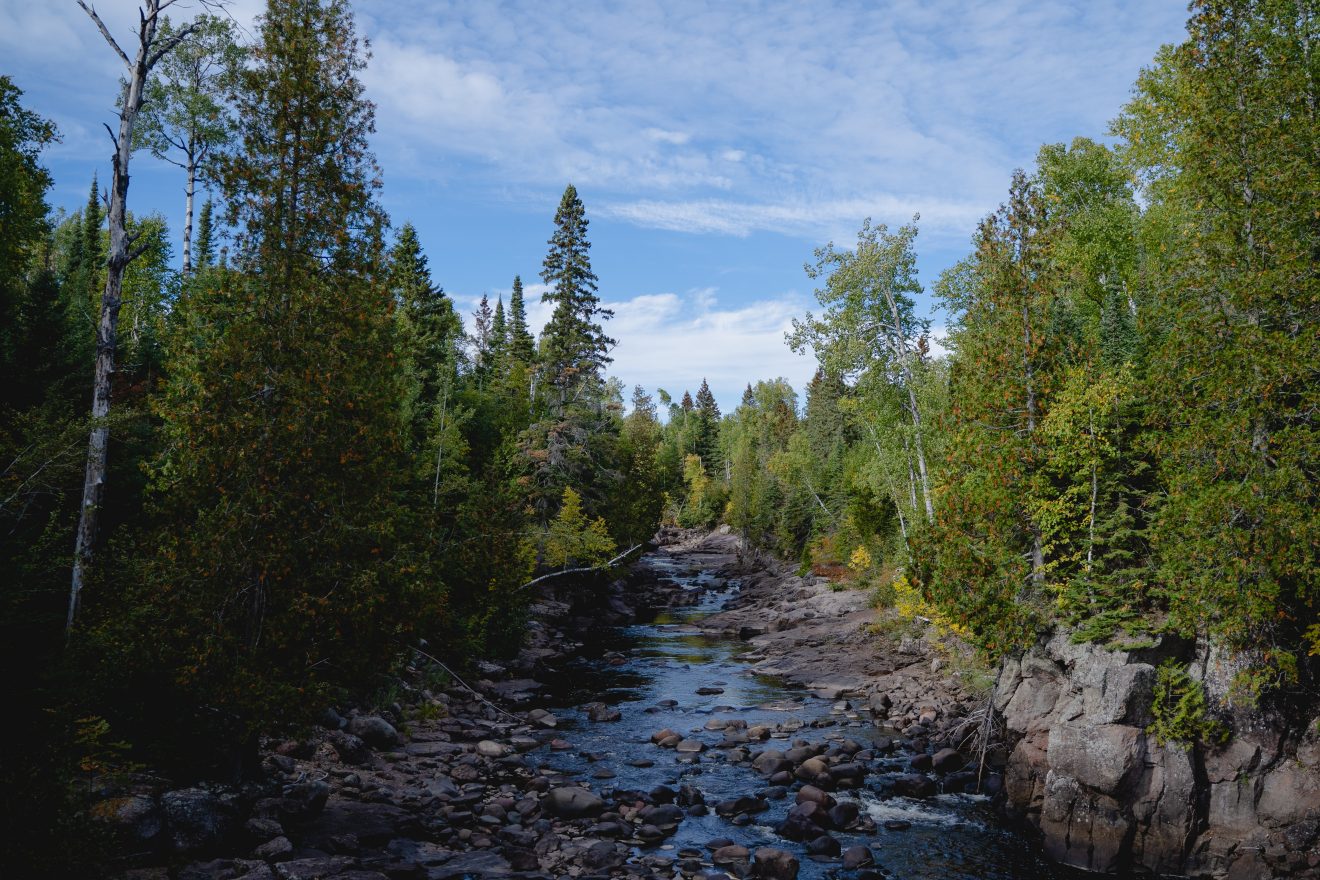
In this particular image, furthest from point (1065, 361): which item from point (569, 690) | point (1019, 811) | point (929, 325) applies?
point (569, 690)

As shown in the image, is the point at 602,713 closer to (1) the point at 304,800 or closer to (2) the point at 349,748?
(2) the point at 349,748

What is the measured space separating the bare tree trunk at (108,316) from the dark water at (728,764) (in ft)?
37.3

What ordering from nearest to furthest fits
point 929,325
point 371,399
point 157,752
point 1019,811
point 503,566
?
point 157,752 → point 371,399 → point 1019,811 → point 503,566 → point 929,325

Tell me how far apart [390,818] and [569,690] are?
12.3 m

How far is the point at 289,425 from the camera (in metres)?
11.8

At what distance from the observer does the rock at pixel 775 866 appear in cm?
1272

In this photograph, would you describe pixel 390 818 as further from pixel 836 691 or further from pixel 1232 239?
pixel 1232 239

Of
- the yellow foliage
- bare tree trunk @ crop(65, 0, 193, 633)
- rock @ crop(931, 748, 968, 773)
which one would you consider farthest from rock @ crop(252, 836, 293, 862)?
the yellow foliage

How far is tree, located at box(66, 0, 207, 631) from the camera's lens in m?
11.4

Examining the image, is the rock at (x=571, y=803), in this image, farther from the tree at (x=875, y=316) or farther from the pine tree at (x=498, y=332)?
the pine tree at (x=498, y=332)

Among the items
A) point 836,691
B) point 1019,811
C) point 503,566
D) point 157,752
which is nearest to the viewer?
point 157,752

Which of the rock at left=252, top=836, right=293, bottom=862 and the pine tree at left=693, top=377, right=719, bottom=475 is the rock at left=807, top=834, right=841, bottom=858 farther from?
the pine tree at left=693, top=377, right=719, bottom=475

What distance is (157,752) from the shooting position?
11.7 meters

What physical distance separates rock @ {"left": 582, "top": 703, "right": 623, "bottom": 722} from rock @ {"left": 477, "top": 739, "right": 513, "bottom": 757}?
393 cm
